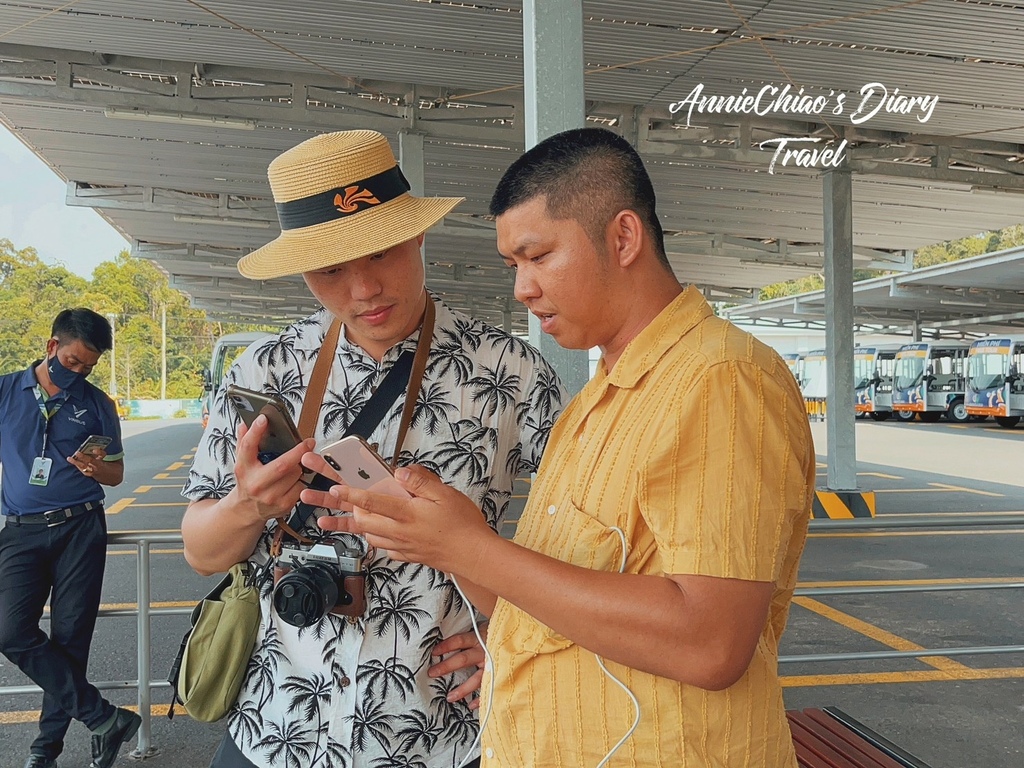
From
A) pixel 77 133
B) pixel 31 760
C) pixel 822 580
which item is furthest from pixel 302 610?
pixel 77 133

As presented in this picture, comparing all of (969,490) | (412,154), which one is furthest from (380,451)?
(969,490)

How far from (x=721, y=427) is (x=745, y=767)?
0.48 m

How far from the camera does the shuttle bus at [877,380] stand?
124ft

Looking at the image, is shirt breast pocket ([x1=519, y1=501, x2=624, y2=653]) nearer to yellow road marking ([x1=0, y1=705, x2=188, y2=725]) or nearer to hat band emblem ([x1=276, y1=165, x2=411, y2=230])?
hat band emblem ([x1=276, y1=165, x2=411, y2=230])

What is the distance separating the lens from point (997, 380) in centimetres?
3150

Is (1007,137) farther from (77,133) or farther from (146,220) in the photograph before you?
(146,220)

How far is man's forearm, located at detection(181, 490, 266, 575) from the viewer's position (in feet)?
5.86

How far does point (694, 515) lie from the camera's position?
4.11 feet

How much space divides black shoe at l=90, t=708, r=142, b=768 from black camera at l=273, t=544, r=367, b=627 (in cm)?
291

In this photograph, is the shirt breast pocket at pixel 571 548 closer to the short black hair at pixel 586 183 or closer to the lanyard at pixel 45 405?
the short black hair at pixel 586 183

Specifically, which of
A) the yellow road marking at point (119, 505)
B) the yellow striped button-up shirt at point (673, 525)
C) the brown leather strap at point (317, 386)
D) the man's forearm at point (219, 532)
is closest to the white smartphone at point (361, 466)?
the yellow striped button-up shirt at point (673, 525)

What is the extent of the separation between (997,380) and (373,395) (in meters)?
33.6

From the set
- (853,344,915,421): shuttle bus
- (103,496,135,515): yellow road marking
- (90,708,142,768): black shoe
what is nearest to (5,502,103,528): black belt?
(90,708,142,768): black shoe

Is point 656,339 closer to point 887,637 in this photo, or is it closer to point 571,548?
point 571,548
